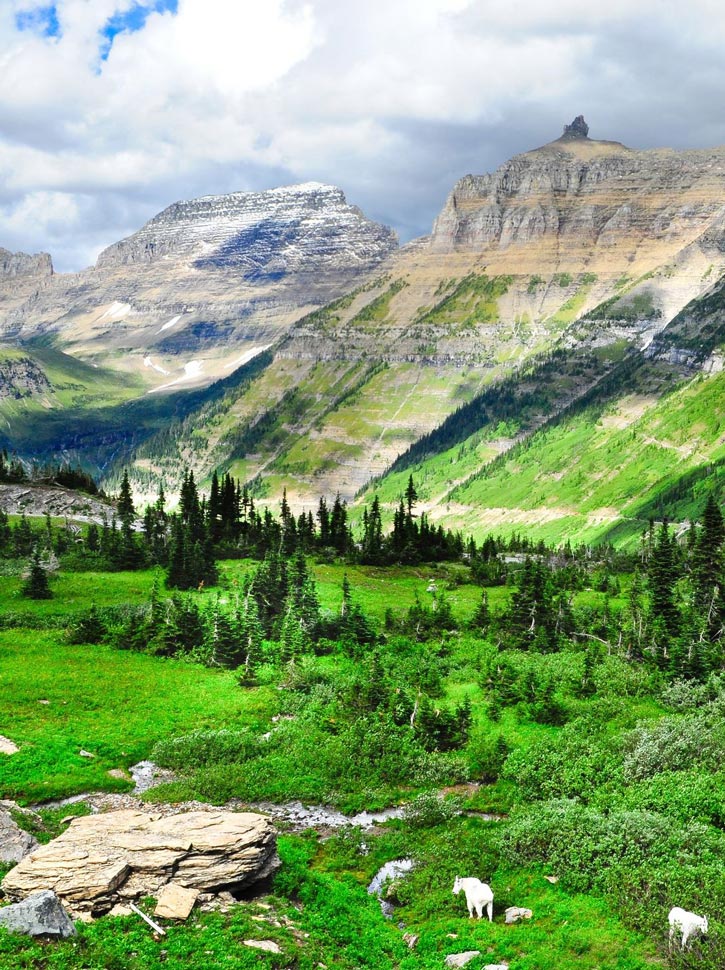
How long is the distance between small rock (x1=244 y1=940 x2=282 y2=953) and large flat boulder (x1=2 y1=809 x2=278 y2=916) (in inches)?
153

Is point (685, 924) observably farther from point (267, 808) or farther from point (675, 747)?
point (267, 808)

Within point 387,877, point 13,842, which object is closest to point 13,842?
point 13,842

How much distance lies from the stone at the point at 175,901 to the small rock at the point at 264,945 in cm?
299

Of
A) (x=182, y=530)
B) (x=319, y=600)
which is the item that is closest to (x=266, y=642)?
(x=319, y=600)

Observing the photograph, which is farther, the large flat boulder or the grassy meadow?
the grassy meadow

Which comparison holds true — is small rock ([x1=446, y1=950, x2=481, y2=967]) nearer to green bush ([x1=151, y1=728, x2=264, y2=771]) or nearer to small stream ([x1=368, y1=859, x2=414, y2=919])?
small stream ([x1=368, y1=859, x2=414, y2=919])

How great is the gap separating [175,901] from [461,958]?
13.5 m

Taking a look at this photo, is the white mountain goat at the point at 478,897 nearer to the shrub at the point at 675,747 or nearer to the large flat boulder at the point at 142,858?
the large flat boulder at the point at 142,858

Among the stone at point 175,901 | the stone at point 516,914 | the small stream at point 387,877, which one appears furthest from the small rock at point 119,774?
the stone at point 516,914

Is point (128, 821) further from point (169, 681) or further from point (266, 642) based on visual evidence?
point (266, 642)

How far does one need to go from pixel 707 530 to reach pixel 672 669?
95.6 feet

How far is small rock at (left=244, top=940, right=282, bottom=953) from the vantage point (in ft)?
111

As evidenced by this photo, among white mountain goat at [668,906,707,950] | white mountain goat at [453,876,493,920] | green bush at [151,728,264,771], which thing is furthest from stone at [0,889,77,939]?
green bush at [151,728,264,771]

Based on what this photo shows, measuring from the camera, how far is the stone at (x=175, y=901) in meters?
34.2
